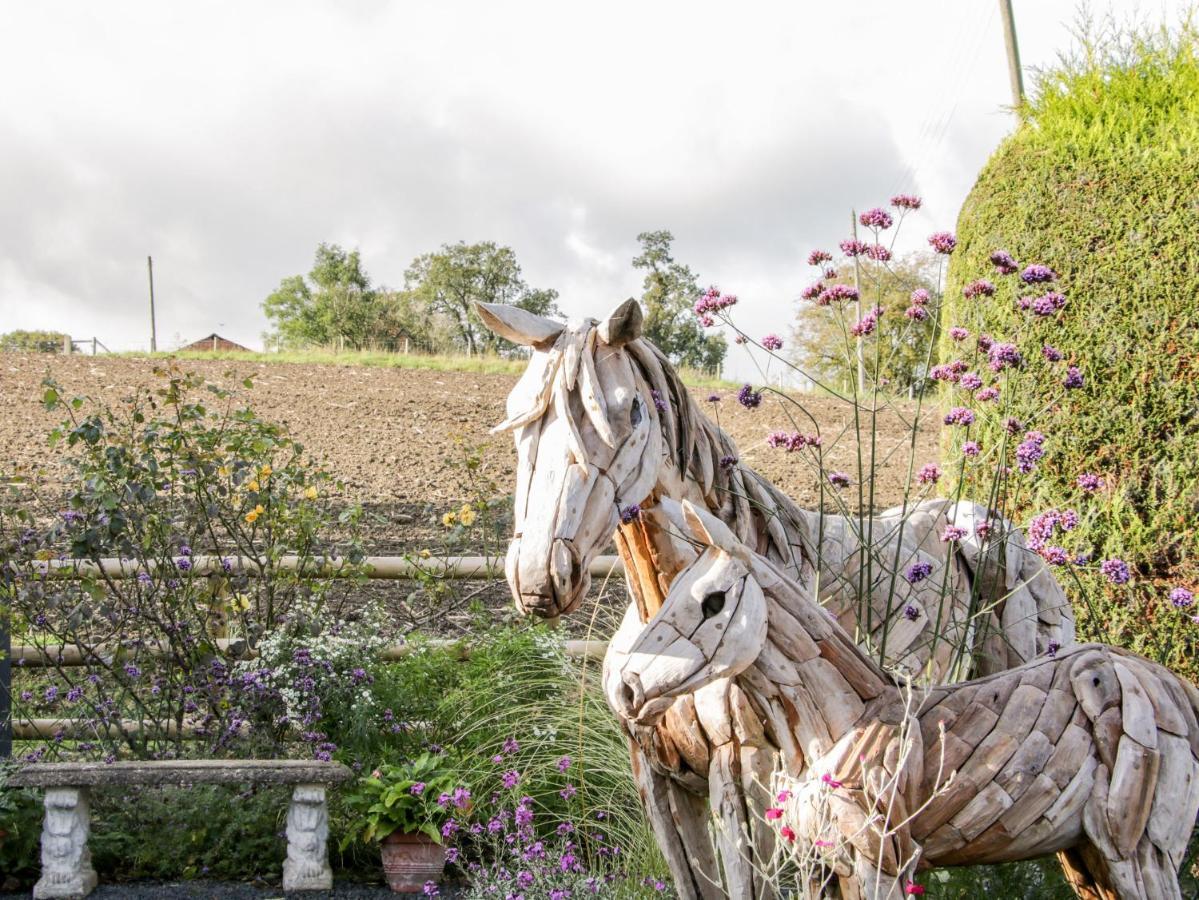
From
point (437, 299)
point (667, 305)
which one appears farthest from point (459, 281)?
point (667, 305)

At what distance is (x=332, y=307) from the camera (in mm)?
42344

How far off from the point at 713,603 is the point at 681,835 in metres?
0.69

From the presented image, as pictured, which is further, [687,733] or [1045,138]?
[1045,138]

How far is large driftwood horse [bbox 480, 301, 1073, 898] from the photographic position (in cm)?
201

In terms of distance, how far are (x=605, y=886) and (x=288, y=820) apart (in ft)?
5.26

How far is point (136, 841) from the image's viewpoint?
4.82 metres

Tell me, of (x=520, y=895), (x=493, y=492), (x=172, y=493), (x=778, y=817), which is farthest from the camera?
(x=493, y=492)

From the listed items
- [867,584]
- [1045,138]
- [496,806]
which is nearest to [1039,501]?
[1045,138]

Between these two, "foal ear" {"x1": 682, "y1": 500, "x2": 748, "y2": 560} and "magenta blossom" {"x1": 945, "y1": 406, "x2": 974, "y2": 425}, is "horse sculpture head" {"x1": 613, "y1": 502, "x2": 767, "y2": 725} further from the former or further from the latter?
"magenta blossom" {"x1": 945, "y1": 406, "x2": 974, "y2": 425}

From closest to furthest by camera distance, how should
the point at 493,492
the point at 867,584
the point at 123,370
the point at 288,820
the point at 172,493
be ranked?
the point at 867,584, the point at 288,820, the point at 172,493, the point at 493,492, the point at 123,370

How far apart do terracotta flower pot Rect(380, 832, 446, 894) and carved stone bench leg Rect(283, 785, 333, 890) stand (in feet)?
0.85

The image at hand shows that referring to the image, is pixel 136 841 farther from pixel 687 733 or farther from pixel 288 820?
pixel 687 733

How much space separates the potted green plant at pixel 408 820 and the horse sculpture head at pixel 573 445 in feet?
9.13

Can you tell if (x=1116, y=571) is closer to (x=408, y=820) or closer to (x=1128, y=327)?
(x=1128, y=327)
